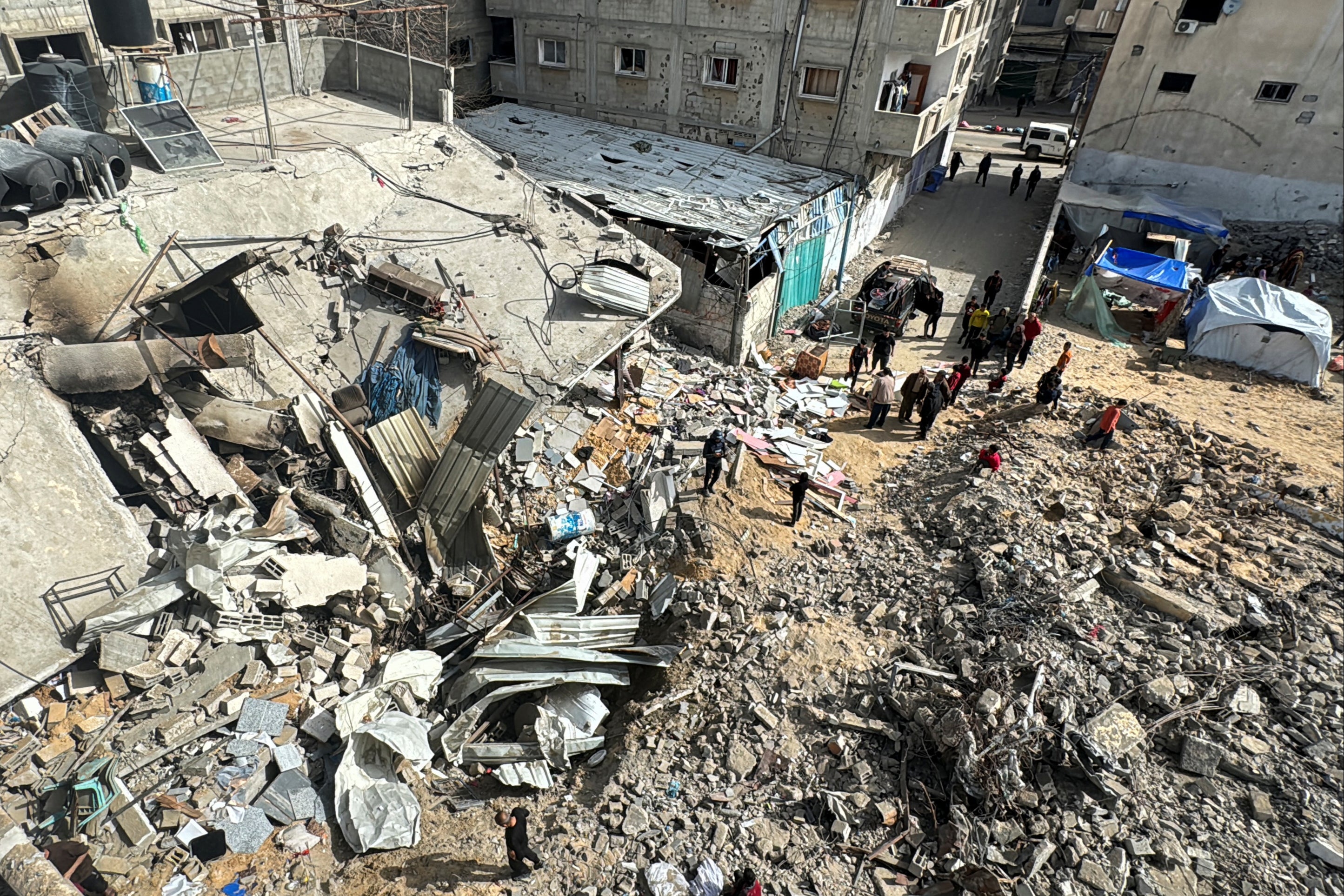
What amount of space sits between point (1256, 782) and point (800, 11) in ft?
64.3

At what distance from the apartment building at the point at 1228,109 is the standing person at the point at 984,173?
10.7 ft

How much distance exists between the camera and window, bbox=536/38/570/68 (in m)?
23.5

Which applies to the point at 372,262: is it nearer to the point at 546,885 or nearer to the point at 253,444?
the point at 253,444

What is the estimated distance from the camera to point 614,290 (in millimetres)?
13641

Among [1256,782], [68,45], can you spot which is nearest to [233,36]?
[68,45]

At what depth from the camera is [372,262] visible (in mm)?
13312

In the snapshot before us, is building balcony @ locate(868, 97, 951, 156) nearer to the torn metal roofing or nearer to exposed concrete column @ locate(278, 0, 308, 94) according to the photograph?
the torn metal roofing

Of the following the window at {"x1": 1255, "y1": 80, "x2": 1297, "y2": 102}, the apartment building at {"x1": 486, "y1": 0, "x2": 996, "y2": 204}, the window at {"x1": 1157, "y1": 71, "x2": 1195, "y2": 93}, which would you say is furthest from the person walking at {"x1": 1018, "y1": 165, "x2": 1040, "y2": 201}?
the window at {"x1": 1255, "y1": 80, "x2": 1297, "y2": 102}

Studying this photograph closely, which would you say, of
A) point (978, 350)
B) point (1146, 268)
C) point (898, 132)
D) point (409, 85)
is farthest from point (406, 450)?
point (1146, 268)

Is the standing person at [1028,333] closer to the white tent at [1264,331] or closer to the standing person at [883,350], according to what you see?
the standing person at [883,350]

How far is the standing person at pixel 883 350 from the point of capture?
1683 centimetres

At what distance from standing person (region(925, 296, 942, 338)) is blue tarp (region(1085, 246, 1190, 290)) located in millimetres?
5023

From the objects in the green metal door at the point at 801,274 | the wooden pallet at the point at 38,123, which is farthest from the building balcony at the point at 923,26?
the wooden pallet at the point at 38,123

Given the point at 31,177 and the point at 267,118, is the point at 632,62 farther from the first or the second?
the point at 31,177
